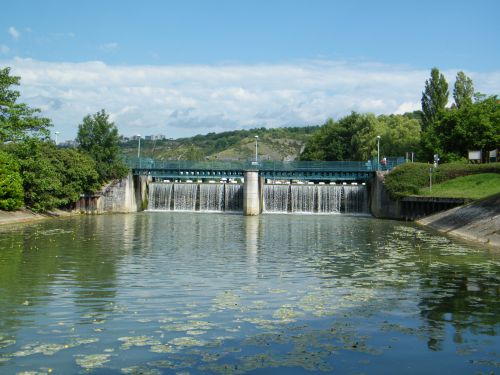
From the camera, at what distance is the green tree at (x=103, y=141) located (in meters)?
73.5

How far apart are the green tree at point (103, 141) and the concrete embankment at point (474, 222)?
37.2m

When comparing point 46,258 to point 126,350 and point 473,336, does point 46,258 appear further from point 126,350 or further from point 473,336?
point 473,336

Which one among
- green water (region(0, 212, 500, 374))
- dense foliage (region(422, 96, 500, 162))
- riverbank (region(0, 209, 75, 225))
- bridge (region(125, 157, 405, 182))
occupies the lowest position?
green water (region(0, 212, 500, 374))

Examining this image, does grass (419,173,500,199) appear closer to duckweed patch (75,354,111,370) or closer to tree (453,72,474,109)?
tree (453,72,474,109)

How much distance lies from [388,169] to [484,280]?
51.1 meters

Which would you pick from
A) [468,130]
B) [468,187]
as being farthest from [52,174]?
[468,130]

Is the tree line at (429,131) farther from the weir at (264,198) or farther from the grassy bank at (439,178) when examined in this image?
the weir at (264,198)

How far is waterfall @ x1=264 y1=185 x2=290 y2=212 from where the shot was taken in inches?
2938

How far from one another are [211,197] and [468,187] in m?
30.2

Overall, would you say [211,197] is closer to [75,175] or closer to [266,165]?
[266,165]

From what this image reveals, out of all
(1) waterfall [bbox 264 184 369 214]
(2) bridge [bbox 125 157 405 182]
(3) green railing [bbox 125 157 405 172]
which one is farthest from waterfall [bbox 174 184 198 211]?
(1) waterfall [bbox 264 184 369 214]

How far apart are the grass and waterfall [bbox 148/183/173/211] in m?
30.7

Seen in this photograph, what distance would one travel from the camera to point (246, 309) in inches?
685

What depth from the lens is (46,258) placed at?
28234mm
